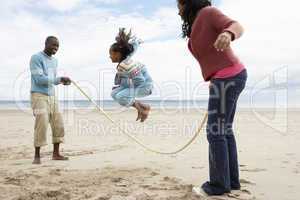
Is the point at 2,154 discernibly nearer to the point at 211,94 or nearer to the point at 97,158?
the point at 97,158

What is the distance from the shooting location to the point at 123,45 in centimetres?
542

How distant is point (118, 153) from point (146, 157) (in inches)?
29.8

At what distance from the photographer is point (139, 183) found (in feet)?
14.8

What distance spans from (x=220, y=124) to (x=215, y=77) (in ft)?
1.34

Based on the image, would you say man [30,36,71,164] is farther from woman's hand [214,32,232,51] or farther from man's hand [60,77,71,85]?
woman's hand [214,32,232,51]

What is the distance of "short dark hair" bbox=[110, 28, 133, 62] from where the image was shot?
5418mm

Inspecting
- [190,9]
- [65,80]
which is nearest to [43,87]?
[65,80]

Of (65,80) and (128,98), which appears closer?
(128,98)

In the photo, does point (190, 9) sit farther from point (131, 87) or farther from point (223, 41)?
point (131, 87)

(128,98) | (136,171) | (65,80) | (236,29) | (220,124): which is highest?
(236,29)

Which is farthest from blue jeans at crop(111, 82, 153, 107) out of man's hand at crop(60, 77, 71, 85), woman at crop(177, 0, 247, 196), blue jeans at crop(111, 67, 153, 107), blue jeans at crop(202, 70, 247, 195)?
blue jeans at crop(202, 70, 247, 195)

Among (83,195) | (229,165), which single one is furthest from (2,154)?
(229,165)

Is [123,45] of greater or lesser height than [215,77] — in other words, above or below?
above

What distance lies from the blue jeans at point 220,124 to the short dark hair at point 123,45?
6.04 feet
